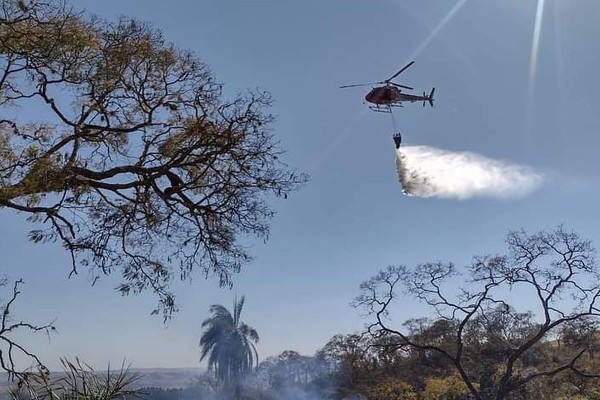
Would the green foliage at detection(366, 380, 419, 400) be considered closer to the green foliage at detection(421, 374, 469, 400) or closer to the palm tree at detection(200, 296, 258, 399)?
the green foliage at detection(421, 374, 469, 400)

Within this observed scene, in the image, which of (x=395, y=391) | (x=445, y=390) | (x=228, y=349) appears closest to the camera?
(x=445, y=390)

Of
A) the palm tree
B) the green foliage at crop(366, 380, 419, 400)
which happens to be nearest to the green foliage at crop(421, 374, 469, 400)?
the green foliage at crop(366, 380, 419, 400)

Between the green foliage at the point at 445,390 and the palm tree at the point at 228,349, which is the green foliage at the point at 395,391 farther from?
the palm tree at the point at 228,349

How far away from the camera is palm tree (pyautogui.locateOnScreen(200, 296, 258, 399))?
38.8 meters

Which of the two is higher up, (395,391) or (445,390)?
(395,391)

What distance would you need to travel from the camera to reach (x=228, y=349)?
129 feet

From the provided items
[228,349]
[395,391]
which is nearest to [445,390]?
[395,391]

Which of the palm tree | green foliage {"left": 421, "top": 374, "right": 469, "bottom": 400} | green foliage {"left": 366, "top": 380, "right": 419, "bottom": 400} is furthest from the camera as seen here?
the palm tree

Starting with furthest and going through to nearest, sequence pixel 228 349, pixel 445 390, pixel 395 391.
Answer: pixel 228 349 → pixel 395 391 → pixel 445 390

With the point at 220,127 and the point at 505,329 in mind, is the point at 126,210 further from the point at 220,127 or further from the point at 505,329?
the point at 505,329

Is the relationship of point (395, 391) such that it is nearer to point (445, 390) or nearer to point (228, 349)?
point (445, 390)

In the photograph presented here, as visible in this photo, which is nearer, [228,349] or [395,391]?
[395,391]

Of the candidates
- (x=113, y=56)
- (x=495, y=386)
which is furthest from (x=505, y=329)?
(x=113, y=56)

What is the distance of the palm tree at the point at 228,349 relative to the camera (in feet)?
127
